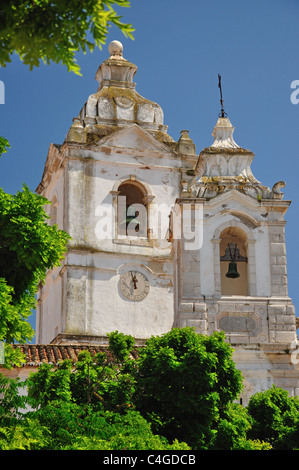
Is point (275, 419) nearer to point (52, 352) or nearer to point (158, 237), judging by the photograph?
point (52, 352)

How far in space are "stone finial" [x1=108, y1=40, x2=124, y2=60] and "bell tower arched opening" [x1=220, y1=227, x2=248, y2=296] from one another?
30.6 ft

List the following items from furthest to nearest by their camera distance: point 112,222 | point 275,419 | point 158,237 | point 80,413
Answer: point 158,237, point 112,222, point 275,419, point 80,413

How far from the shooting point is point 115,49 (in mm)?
31406

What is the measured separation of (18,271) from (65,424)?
7.38ft

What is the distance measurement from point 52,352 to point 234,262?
13.9ft

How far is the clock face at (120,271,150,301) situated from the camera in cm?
2836

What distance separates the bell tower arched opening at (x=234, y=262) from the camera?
77.3 ft

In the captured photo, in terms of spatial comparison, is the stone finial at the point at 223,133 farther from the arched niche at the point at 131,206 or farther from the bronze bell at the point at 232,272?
the arched niche at the point at 131,206

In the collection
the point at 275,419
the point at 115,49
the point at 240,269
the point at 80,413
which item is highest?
the point at 115,49

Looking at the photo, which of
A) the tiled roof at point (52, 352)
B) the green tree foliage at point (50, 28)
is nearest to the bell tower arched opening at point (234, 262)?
the tiled roof at point (52, 352)

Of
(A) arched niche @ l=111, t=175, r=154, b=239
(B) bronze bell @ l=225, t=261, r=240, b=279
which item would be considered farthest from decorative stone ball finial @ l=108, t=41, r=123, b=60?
(B) bronze bell @ l=225, t=261, r=240, b=279

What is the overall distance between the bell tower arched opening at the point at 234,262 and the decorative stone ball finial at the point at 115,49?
30.7ft

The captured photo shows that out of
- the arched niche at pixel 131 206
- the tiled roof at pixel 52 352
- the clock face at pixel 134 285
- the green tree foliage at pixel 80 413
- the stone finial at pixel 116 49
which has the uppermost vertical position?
the stone finial at pixel 116 49

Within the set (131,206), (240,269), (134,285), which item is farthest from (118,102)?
(240,269)
